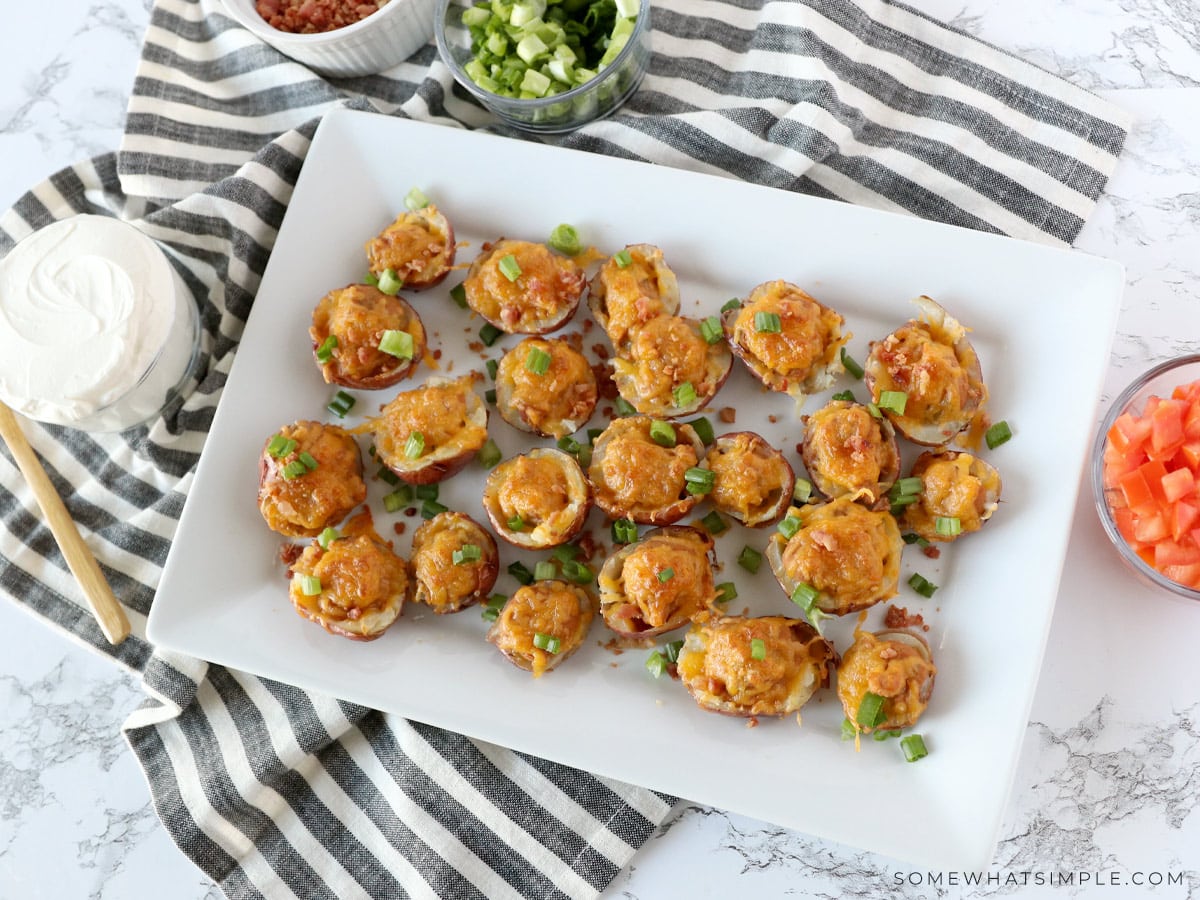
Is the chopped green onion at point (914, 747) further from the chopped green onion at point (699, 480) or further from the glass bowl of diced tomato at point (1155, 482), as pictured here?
the chopped green onion at point (699, 480)

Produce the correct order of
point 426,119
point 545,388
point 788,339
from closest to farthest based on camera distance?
point 788,339 < point 545,388 < point 426,119

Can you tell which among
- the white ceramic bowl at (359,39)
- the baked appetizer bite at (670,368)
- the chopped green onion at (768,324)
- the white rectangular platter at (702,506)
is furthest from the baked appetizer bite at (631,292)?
the white ceramic bowl at (359,39)

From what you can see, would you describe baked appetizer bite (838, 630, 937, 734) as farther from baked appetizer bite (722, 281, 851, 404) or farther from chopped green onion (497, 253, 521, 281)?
chopped green onion (497, 253, 521, 281)

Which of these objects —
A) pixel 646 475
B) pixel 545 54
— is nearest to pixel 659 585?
pixel 646 475

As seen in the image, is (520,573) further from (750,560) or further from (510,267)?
(510,267)

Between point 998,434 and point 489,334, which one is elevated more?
point 489,334

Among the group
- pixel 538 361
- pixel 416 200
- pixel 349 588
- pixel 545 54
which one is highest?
pixel 545 54
